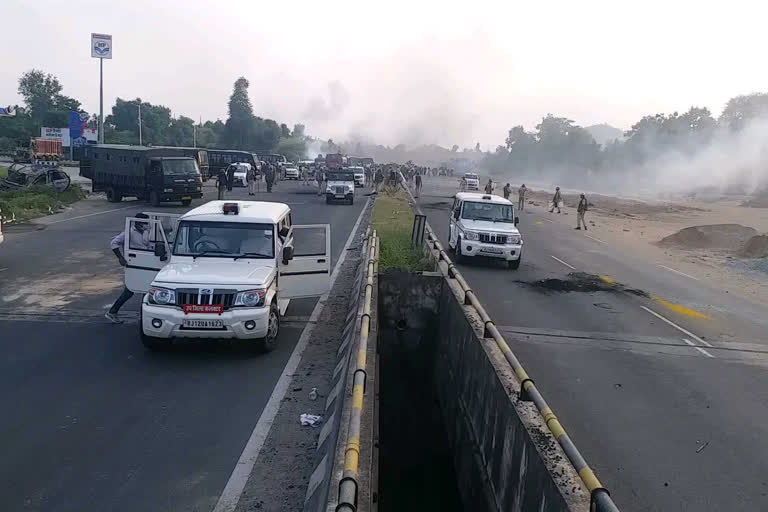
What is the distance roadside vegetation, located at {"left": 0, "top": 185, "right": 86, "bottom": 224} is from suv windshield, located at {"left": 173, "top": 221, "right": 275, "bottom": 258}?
16.4m

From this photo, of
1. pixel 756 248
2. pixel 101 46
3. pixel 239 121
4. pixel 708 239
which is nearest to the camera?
pixel 756 248

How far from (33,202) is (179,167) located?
264 inches

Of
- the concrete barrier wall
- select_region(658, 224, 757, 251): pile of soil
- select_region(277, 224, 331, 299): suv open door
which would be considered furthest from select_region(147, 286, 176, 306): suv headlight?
select_region(658, 224, 757, 251): pile of soil

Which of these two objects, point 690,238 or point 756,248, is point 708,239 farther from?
point 756,248

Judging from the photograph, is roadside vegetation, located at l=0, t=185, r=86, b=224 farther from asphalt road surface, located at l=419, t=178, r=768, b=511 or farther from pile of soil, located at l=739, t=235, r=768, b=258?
pile of soil, located at l=739, t=235, r=768, b=258

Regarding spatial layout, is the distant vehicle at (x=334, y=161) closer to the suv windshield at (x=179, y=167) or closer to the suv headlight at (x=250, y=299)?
the suv windshield at (x=179, y=167)

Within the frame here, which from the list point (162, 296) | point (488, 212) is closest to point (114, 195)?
point (488, 212)

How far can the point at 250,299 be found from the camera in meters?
8.24

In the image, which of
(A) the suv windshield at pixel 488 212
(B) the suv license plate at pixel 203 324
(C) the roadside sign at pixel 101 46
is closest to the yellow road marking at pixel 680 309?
(A) the suv windshield at pixel 488 212

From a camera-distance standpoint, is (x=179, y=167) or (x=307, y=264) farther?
(x=179, y=167)

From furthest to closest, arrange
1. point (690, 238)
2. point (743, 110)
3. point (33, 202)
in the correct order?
point (743, 110)
point (690, 238)
point (33, 202)

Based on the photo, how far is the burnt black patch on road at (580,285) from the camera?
599 inches

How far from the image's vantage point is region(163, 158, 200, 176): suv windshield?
96.6 ft

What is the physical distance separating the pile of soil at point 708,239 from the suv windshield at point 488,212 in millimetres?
11865
